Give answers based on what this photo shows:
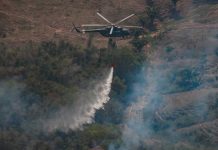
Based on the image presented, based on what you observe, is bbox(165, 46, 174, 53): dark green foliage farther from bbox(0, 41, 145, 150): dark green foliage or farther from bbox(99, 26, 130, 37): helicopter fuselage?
bbox(99, 26, 130, 37): helicopter fuselage

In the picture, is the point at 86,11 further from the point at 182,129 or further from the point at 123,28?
the point at 182,129

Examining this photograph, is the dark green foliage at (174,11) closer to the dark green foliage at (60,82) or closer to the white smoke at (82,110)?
the dark green foliage at (60,82)

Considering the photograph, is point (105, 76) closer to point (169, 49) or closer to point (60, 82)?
point (60, 82)

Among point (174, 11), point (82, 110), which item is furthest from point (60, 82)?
point (174, 11)

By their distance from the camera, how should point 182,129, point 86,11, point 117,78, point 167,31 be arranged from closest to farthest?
point 182,129 < point 117,78 < point 167,31 < point 86,11

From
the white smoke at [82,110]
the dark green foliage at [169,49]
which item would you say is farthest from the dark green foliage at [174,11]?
the white smoke at [82,110]

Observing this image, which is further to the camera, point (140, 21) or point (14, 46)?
point (140, 21)

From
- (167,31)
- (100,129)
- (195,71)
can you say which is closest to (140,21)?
(167,31)

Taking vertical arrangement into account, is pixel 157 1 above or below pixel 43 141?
above
